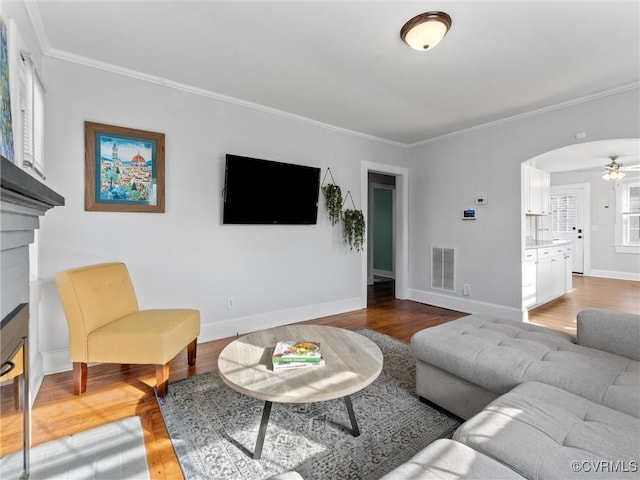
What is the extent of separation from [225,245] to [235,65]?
66.8 inches

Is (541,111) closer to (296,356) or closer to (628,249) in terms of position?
(296,356)

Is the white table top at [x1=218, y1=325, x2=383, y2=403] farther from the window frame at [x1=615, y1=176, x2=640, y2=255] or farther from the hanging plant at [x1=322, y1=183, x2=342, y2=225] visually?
the window frame at [x1=615, y1=176, x2=640, y2=255]

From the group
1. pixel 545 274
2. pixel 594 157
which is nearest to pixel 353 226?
pixel 545 274

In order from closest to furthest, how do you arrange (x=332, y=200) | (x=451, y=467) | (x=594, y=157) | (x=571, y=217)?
(x=451, y=467), (x=332, y=200), (x=594, y=157), (x=571, y=217)

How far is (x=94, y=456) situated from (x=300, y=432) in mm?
1056

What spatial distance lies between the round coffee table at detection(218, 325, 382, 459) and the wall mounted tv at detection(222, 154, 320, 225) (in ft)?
5.42

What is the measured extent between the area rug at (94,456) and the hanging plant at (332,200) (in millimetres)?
2975

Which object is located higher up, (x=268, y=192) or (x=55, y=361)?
(x=268, y=192)

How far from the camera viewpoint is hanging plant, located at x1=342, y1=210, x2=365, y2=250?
4309 mm

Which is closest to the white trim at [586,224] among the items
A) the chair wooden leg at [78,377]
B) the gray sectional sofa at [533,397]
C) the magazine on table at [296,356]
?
the gray sectional sofa at [533,397]

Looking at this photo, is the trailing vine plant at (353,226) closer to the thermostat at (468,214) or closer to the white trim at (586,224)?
the thermostat at (468,214)

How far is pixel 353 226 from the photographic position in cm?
431

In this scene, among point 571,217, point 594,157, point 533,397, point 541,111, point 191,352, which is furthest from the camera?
point 571,217

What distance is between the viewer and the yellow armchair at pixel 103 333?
2.12 metres
